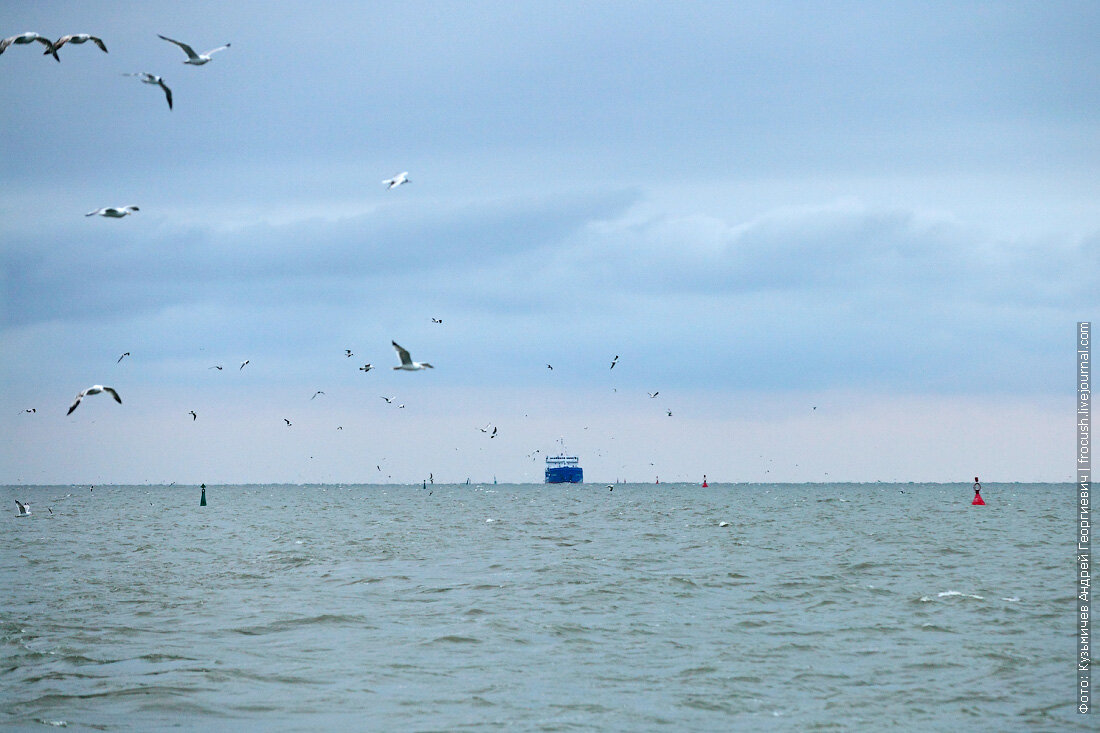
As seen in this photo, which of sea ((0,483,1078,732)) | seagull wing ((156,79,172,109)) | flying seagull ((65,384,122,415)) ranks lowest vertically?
sea ((0,483,1078,732))

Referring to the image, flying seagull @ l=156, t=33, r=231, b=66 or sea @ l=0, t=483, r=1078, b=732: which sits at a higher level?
flying seagull @ l=156, t=33, r=231, b=66

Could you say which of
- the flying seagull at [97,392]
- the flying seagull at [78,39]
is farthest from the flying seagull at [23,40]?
the flying seagull at [97,392]

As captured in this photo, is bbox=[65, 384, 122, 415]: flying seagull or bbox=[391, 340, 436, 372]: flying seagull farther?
bbox=[391, 340, 436, 372]: flying seagull

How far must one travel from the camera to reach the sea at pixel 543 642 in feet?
60.1

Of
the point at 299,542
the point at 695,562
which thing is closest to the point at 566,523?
the point at 299,542

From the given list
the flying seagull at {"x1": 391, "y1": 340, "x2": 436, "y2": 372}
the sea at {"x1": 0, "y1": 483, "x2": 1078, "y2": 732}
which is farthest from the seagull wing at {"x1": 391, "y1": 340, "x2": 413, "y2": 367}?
the sea at {"x1": 0, "y1": 483, "x2": 1078, "y2": 732}

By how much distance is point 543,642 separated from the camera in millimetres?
24844

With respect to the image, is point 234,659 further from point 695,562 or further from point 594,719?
point 695,562

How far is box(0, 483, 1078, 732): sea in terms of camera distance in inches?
721

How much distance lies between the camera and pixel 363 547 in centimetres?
5519

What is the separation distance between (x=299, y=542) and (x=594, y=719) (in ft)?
147

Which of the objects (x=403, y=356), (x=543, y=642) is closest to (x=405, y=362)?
(x=403, y=356)

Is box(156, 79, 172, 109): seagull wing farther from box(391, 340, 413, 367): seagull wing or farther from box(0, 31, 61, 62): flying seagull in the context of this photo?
box(391, 340, 413, 367): seagull wing

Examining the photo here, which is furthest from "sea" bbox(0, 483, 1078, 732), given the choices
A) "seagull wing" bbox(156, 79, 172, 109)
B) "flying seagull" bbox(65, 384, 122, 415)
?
"seagull wing" bbox(156, 79, 172, 109)
